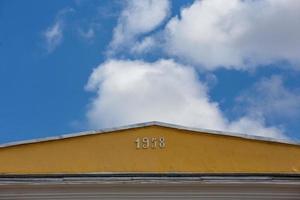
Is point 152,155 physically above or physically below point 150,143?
below

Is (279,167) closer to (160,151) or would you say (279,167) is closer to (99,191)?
(160,151)

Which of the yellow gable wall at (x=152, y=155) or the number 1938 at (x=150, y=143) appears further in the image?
the number 1938 at (x=150, y=143)

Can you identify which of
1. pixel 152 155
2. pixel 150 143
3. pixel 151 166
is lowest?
pixel 151 166

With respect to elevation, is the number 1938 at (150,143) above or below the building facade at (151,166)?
above

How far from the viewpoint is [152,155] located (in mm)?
11633

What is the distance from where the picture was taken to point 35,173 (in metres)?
11.2

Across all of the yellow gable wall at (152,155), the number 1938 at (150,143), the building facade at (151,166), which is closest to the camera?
the building facade at (151,166)

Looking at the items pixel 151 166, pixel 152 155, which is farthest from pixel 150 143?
pixel 151 166

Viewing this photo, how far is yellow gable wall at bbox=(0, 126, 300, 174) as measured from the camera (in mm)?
11430

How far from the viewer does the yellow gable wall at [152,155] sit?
450 inches

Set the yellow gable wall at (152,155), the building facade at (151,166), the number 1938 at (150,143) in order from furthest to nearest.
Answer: the number 1938 at (150,143) → the yellow gable wall at (152,155) → the building facade at (151,166)

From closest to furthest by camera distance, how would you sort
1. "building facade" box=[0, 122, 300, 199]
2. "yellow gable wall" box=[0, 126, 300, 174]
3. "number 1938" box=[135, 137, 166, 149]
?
"building facade" box=[0, 122, 300, 199]
"yellow gable wall" box=[0, 126, 300, 174]
"number 1938" box=[135, 137, 166, 149]

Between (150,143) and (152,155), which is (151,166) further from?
(150,143)

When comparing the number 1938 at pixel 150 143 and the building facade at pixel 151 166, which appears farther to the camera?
the number 1938 at pixel 150 143
